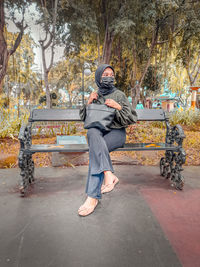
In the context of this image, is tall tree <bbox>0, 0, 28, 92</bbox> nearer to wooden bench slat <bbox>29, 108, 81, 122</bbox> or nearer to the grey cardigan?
wooden bench slat <bbox>29, 108, 81, 122</bbox>

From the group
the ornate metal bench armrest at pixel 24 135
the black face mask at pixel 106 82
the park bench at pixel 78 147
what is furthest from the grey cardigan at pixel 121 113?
the ornate metal bench armrest at pixel 24 135

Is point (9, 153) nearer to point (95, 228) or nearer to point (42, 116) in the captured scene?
point (42, 116)

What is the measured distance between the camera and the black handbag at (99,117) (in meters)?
2.26

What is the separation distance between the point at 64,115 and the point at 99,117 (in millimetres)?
1053

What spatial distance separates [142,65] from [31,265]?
10279mm

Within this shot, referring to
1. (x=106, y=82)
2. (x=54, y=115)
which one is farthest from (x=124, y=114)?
(x=54, y=115)

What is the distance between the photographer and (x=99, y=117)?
2.27 meters

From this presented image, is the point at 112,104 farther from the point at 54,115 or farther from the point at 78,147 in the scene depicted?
the point at 54,115

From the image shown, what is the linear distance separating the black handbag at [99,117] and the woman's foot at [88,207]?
0.78 m

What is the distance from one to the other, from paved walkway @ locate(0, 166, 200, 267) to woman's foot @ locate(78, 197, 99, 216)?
0.19ft

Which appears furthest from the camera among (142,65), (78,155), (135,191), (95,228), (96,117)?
(142,65)

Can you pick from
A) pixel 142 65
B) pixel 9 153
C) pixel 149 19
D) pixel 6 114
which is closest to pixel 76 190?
pixel 9 153

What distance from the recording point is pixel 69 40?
337 inches

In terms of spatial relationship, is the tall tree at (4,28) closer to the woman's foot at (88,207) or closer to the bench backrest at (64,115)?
the bench backrest at (64,115)
